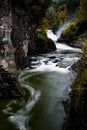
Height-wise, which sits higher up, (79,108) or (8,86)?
(79,108)

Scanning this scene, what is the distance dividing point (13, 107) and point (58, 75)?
26.6ft

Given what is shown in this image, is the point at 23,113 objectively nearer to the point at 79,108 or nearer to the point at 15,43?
the point at 79,108

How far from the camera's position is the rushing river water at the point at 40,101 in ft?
50.4

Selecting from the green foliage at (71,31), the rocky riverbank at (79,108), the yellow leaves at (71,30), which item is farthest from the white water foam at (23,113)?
the yellow leaves at (71,30)

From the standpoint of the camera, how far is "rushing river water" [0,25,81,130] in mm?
15357

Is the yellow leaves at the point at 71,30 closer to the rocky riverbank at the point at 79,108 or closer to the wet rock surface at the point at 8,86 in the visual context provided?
the wet rock surface at the point at 8,86

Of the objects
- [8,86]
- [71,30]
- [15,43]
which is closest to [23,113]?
[8,86]

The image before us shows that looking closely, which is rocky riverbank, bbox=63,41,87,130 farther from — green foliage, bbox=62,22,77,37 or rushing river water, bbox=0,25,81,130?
green foliage, bbox=62,22,77,37

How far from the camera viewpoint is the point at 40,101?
1844cm

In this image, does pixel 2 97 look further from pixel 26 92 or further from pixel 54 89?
pixel 54 89

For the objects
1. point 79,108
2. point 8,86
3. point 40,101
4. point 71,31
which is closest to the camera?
point 79,108

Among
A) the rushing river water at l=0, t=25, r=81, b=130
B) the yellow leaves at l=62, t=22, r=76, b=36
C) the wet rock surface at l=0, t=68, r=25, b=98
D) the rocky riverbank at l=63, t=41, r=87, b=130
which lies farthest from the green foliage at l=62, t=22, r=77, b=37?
the rocky riverbank at l=63, t=41, r=87, b=130

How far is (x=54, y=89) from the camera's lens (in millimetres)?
20984

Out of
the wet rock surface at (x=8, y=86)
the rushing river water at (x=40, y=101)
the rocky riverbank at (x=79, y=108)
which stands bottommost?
the rushing river water at (x=40, y=101)
